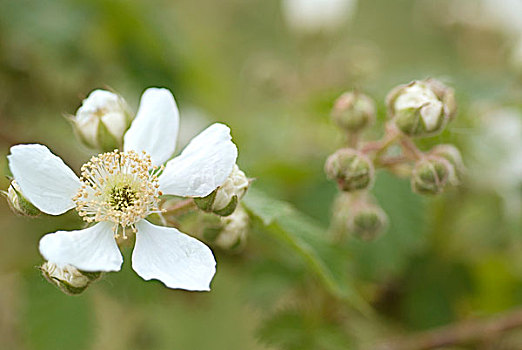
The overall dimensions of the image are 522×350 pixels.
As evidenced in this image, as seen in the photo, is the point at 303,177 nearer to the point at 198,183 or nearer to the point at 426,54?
the point at 198,183

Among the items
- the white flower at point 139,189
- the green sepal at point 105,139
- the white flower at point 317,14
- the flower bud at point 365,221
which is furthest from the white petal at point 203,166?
the white flower at point 317,14

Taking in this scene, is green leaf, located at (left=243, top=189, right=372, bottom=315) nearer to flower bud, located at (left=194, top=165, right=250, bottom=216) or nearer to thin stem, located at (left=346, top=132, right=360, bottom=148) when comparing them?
→ flower bud, located at (left=194, top=165, right=250, bottom=216)

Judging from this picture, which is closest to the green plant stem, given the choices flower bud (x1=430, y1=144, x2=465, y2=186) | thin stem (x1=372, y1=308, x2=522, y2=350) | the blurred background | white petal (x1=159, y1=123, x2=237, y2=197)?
white petal (x1=159, y1=123, x2=237, y2=197)

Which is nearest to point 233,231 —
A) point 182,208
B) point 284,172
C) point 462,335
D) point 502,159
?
point 182,208

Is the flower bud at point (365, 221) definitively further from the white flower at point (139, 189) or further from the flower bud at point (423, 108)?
the white flower at point (139, 189)

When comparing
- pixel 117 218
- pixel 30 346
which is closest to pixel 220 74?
pixel 30 346
